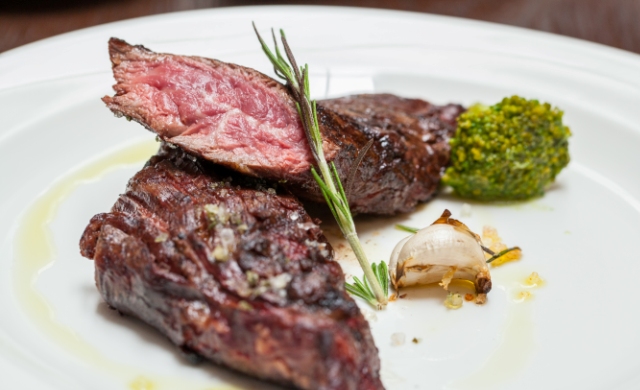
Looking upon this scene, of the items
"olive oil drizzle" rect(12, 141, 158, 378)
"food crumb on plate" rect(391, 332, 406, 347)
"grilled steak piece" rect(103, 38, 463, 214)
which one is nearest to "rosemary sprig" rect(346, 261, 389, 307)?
"food crumb on plate" rect(391, 332, 406, 347)

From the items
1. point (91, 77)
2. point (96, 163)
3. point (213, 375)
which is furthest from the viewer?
point (91, 77)

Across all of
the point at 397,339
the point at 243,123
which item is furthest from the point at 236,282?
the point at 243,123

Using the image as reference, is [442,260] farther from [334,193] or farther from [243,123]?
[243,123]

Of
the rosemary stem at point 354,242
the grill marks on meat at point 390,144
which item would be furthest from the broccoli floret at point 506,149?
the rosemary stem at point 354,242

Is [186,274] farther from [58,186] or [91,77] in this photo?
[91,77]

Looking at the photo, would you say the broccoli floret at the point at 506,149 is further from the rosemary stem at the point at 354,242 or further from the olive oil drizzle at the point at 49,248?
the olive oil drizzle at the point at 49,248

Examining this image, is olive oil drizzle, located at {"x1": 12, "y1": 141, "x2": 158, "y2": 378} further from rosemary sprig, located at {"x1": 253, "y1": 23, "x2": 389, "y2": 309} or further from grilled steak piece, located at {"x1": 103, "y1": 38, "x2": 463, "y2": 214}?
rosemary sprig, located at {"x1": 253, "y1": 23, "x2": 389, "y2": 309}

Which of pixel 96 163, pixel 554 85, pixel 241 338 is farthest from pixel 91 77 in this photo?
pixel 554 85
